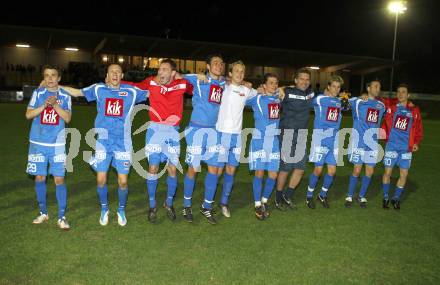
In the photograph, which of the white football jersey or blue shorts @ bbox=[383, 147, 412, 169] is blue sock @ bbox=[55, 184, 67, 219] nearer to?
the white football jersey

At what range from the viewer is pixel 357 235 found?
5.89 meters

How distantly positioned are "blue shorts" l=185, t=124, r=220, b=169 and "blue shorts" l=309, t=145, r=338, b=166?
1816mm

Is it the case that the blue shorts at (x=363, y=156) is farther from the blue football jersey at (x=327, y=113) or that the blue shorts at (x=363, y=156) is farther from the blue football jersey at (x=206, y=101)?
the blue football jersey at (x=206, y=101)

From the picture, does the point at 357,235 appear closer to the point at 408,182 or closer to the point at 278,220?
the point at 278,220

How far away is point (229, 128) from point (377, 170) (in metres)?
5.94

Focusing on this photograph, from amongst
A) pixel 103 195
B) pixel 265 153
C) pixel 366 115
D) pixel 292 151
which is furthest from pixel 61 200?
pixel 366 115

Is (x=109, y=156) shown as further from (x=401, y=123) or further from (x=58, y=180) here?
(x=401, y=123)

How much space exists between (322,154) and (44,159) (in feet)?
13.8

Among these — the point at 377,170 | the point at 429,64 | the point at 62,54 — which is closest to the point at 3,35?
the point at 62,54

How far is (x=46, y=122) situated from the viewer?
5.66 meters

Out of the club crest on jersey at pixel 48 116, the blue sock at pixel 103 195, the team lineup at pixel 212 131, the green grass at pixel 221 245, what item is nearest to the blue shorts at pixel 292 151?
the team lineup at pixel 212 131

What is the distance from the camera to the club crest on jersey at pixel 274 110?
6.61 meters

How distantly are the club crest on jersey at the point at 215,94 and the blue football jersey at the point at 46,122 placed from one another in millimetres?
1927

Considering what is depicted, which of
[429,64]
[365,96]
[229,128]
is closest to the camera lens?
[229,128]
